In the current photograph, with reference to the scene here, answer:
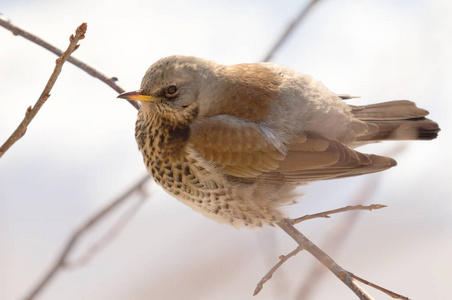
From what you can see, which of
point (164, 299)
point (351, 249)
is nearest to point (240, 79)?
point (164, 299)

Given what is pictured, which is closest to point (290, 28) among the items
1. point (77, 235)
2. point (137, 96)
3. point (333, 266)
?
point (137, 96)

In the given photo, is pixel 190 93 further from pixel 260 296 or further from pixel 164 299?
pixel 260 296

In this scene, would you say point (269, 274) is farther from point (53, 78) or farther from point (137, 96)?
point (53, 78)

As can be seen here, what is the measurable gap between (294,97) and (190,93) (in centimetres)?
60

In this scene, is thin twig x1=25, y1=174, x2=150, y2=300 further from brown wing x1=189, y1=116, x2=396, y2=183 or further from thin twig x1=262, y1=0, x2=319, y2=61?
thin twig x1=262, y1=0, x2=319, y2=61

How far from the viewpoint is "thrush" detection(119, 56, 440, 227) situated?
3.18m

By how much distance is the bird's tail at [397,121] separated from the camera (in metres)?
3.42

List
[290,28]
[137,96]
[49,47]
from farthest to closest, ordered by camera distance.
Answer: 1. [290,28]
2. [49,47]
3. [137,96]

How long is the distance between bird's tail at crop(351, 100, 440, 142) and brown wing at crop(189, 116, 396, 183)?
12.8 inches

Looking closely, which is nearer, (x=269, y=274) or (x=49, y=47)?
(x=269, y=274)

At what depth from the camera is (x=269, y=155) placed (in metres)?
3.22

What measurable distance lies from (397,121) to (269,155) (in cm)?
86

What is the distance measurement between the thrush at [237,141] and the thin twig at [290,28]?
0.58 feet

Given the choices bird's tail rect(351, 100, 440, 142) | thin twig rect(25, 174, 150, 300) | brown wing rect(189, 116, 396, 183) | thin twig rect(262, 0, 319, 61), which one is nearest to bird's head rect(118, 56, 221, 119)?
brown wing rect(189, 116, 396, 183)
